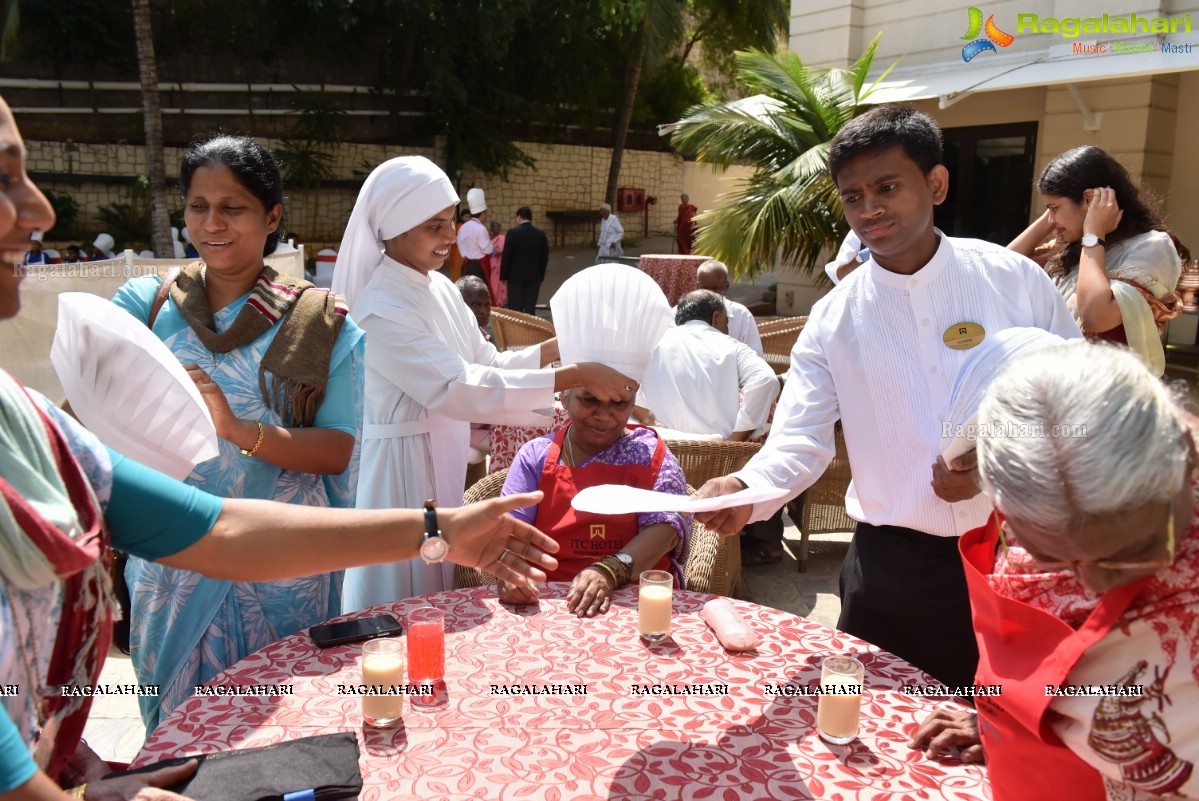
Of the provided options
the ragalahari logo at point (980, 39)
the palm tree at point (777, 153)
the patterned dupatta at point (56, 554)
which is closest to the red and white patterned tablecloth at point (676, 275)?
the palm tree at point (777, 153)

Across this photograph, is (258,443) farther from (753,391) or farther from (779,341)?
(779,341)

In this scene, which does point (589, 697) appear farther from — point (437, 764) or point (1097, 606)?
point (1097, 606)

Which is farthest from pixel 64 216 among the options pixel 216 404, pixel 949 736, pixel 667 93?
pixel 949 736

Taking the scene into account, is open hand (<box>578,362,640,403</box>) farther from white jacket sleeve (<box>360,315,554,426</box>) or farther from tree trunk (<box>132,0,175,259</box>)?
tree trunk (<box>132,0,175,259</box>)

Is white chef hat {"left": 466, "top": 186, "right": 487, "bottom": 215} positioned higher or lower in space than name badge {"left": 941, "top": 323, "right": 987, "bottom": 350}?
higher

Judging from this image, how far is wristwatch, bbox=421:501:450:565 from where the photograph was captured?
5.35 feet

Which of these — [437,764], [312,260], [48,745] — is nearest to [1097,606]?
[437,764]

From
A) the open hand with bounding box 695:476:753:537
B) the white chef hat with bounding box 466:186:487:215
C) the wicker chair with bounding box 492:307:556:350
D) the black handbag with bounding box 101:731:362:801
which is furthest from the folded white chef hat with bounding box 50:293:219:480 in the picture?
the white chef hat with bounding box 466:186:487:215

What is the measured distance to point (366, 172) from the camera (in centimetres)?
2144

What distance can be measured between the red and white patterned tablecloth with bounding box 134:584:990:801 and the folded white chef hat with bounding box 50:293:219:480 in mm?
531

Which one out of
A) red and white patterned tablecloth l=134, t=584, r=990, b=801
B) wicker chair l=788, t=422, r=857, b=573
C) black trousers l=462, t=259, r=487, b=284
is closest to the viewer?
red and white patterned tablecloth l=134, t=584, r=990, b=801

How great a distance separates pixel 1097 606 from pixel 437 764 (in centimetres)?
112

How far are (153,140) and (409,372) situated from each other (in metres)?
14.8

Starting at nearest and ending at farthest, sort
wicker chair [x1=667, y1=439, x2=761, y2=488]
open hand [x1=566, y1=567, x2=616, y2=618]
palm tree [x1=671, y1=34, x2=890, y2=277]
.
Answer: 1. open hand [x1=566, y1=567, x2=616, y2=618]
2. wicker chair [x1=667, y1=439, x2=761, y2=488]
3. palm tree [x1=671, y1=34, x2=890, y2=277]
